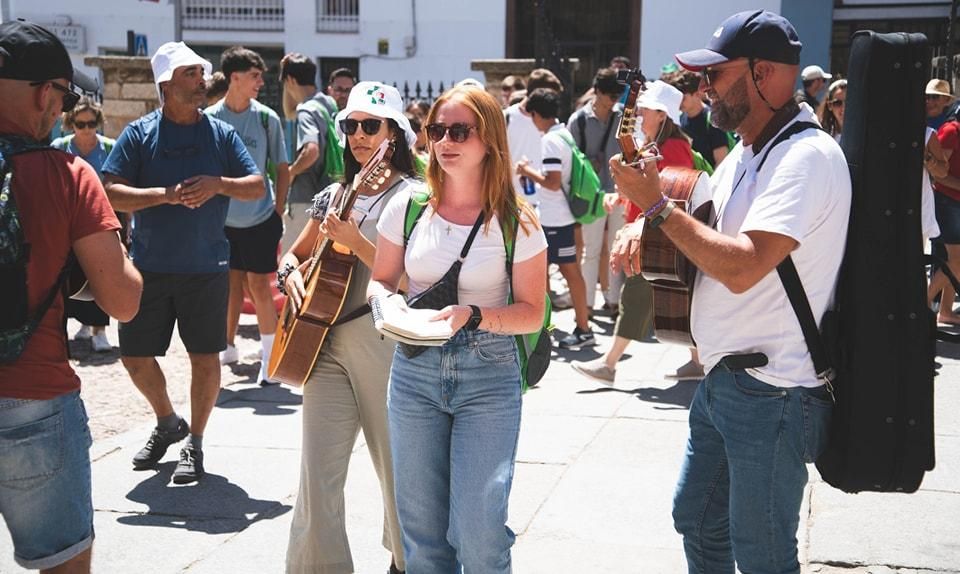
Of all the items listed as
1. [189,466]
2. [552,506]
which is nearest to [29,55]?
[189,466]

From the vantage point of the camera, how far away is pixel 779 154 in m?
2.91

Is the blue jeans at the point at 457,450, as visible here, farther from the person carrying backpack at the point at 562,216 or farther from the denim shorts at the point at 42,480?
the person carrying backpack at the point at 562,216

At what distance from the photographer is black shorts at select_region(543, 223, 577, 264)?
347 inches

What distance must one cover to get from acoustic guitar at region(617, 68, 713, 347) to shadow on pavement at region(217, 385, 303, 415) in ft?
13.3

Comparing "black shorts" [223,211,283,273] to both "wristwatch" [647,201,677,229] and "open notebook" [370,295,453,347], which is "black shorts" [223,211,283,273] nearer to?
"open notebook" [370,295,453,347]

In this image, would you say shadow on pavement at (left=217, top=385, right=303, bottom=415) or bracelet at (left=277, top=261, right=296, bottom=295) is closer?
bracelet at (left=277, top=261, right=296, bottom=295)

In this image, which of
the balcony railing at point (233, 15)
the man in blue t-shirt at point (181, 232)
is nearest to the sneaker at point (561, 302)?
the man in blue t-shirt at point (181, 232)

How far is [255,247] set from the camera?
758 centimetres

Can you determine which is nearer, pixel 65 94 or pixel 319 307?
pixel 65 94

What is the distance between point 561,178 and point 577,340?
126cm

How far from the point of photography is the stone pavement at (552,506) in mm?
4523

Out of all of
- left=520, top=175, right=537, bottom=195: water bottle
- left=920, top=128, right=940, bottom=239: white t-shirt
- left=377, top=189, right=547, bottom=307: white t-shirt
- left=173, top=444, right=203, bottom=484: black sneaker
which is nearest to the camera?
left=920, top=128, right=940, bottom=239: white t-shirt

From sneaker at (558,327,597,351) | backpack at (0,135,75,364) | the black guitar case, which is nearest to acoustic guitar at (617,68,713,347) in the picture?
the black guitar case

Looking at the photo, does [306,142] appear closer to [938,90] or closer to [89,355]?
[89,355]
